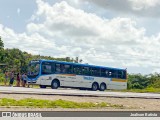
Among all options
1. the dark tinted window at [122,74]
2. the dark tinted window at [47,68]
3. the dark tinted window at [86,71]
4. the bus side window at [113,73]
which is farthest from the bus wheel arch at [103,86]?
the dark tinted window at [47,68]

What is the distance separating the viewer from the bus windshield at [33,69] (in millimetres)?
34031

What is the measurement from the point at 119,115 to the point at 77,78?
25.3m

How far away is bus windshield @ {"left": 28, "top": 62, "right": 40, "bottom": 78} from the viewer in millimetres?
34031

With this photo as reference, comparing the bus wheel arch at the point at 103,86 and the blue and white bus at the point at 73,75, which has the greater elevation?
the blue and white bus at the point at 73,75

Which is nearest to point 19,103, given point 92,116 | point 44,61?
point 92,116

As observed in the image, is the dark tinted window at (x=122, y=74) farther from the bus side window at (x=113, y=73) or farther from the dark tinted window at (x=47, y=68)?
the dark tinted window at (x=47, y=68)

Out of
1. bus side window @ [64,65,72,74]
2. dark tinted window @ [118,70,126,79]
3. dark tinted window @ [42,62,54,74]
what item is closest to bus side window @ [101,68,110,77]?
dark tinted window @ [118,70,126,79]

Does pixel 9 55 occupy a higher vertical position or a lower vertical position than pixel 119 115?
higher

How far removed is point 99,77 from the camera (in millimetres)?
38625

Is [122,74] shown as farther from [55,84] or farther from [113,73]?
[55,84]

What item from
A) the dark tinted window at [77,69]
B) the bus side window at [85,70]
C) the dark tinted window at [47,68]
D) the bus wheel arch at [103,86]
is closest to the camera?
the dark tinted window at [47,68]

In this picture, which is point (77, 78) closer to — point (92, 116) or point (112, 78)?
point (112, 78)

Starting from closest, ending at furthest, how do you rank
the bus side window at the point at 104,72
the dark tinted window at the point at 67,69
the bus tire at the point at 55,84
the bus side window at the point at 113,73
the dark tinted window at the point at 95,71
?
the bus tire at the point at 55,84 < the dark tinted window at the point at 67,69 < the dark tinted window at the point at 95,71 < the bus side window at the point at 104,72 < the bus side window at the point at 113,73

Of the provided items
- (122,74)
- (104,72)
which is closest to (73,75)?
(104,72)
